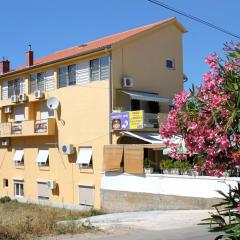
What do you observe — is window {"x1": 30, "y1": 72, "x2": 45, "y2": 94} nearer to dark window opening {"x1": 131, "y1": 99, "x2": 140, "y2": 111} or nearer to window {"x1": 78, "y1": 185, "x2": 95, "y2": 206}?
dark window opening {"x1": 131, "y1": 99, "x2": 140, "y2": 111}

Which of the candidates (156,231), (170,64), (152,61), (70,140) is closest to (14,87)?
(70,140)

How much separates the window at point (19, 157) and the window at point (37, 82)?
17.0 ft

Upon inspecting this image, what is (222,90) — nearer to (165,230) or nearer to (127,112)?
(165,230)

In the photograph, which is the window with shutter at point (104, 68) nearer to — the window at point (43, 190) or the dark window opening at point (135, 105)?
the dark window opening at point (135, 105)

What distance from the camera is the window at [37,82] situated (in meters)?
37.4

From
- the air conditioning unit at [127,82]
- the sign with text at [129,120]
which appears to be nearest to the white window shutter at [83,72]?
the air conditioning unit at [127,82]

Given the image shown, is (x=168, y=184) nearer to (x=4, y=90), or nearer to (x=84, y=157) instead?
(x=84, y=157)

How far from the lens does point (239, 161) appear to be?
5.23m

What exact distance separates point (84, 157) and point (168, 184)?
8486mm

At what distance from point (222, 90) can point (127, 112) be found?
24.6 meters

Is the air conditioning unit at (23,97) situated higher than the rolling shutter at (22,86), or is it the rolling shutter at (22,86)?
the rolling shutter at (22,86)

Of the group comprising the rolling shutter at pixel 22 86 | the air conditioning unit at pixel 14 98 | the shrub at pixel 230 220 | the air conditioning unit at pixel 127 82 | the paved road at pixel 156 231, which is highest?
the rolling shutter at pixel 22 86

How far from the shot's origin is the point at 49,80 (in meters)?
36.7

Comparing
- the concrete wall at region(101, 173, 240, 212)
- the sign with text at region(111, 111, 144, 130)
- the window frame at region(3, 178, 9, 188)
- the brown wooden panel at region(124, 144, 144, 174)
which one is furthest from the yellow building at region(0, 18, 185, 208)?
the concrete wall at region(101, 173, 240, 212)
